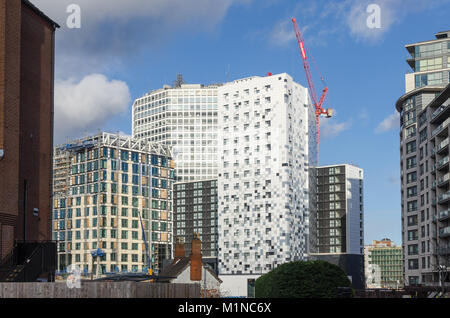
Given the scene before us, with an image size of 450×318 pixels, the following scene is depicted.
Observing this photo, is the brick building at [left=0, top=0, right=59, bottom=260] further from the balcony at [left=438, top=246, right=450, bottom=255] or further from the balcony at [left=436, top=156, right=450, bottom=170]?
the balcony at [left=438, top=246, right=450, bottom=255]

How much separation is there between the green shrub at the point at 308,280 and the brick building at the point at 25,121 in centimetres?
4473

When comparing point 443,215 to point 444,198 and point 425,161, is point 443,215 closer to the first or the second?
point 444,198

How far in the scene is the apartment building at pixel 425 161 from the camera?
440 ft

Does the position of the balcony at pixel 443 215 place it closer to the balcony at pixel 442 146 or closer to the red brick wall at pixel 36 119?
the balcony at pixel 442 146

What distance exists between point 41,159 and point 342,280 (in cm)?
5052

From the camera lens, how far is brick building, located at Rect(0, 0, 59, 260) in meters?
57.6

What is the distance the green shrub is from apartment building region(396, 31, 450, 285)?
36.8 metres

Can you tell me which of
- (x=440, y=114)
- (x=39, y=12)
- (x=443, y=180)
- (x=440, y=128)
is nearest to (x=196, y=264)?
(x=443, y=180)

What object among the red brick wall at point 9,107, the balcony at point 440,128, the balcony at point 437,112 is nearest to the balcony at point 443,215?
the balcony at point 440,128

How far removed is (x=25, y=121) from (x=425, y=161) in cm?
10337
